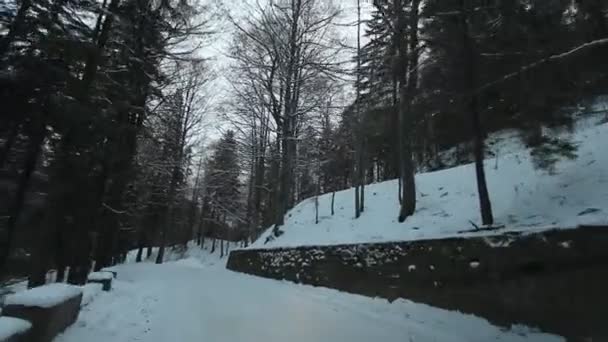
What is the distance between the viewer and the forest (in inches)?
223

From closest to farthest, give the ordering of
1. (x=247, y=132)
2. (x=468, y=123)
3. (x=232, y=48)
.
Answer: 1. (x=468, y=123)
2. (x=232, y=48)
3. (x=247, y=132)

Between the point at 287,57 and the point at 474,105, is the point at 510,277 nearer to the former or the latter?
the point at 474,105

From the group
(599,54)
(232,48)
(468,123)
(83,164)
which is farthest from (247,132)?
(599,54)

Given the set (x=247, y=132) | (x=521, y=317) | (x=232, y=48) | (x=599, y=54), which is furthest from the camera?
(x=247, y=132)

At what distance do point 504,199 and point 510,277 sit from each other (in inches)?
149

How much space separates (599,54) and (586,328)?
367 centimetres

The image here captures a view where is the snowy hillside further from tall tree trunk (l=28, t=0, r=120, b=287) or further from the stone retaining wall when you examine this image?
tall tree trunk (l=28, t=0, r=120, b=287)

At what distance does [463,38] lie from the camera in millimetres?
6777

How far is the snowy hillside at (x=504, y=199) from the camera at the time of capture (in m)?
5.96

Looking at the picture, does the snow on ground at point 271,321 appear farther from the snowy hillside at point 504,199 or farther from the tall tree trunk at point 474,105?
the tall tree trunk at point 474,105

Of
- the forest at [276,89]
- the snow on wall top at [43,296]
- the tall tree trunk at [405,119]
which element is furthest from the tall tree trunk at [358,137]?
the snow on wall top at [43,296]

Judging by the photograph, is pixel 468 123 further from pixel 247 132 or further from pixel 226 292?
pixel 247 132

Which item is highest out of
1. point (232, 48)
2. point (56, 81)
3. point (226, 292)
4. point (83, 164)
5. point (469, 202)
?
point (232, 48)

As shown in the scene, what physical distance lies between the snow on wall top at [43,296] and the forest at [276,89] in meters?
5.23
